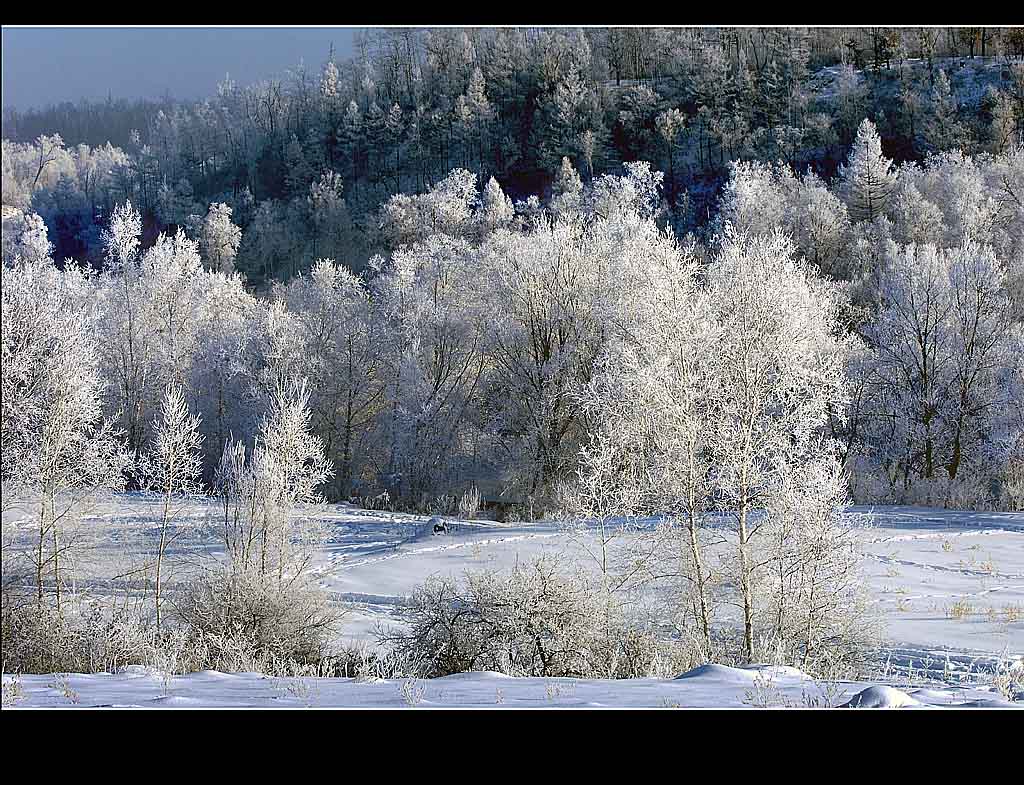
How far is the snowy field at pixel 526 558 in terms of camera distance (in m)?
4.42

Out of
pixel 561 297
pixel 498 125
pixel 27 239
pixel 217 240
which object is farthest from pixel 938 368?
pixel 217 240

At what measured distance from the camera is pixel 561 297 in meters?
17.8

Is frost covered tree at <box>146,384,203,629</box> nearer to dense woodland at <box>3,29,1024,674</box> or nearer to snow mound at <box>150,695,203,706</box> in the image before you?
dense woodland at <box>3,29,1024,674</box>

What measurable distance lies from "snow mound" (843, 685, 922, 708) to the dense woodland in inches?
140

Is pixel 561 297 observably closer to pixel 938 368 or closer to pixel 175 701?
pixel 938 368

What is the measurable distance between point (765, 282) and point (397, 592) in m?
5.85

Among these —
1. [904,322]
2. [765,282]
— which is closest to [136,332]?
[765,282]

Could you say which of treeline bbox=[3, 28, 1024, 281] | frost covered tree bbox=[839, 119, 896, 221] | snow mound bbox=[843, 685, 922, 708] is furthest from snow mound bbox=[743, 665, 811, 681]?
frost covered tree bbox=[839, 119, 896, 221]

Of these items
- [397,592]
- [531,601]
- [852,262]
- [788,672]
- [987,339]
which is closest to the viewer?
[788,672]

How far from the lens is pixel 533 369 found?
1781 cm

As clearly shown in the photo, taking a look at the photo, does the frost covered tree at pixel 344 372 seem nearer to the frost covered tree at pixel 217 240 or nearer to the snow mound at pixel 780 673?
the frost covered tree at pixel 217 240

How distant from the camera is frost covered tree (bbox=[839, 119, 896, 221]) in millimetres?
24516

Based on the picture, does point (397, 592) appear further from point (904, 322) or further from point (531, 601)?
point (904, 322)
